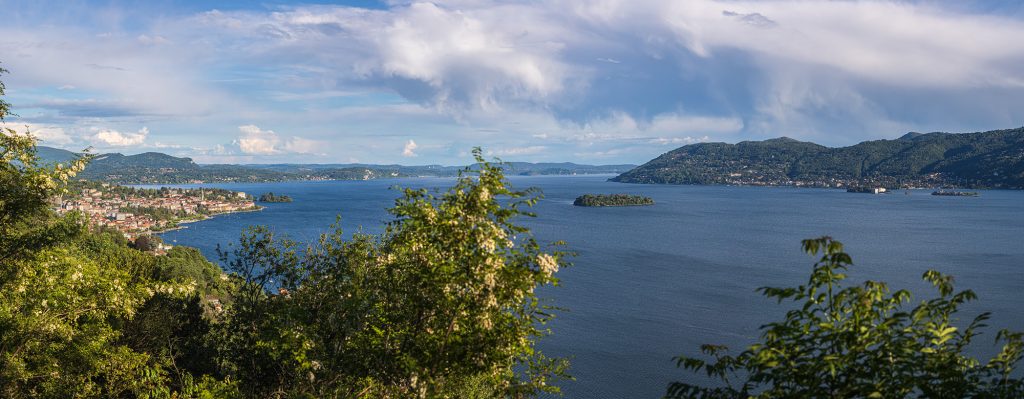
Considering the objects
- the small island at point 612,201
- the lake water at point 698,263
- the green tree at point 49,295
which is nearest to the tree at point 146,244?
the lake water at point 698,263

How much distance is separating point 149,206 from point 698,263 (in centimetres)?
12713

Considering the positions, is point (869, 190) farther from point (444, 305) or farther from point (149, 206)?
point (444, 305)

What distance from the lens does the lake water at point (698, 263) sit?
39469 mm

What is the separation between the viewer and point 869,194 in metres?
179

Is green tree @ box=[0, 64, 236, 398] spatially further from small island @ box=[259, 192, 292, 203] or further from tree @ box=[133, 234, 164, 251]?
small island @ box=[259, 192, 292, 203]

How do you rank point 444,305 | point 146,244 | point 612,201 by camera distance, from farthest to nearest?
1. point 612,201
2. point 146,244
3. point 444,305

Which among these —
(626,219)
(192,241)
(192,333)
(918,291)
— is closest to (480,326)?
(192,333)

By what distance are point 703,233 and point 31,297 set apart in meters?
88.7

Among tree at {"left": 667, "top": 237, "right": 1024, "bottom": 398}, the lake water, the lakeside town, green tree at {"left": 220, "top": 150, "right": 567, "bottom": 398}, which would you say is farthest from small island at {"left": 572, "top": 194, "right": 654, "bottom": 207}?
tree at {"left": 667, "top": 237, "right": 1024, "bottom": 398}

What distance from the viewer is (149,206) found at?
144 metres

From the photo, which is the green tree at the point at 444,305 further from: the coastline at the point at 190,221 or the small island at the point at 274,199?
the small island at the point at 274,199

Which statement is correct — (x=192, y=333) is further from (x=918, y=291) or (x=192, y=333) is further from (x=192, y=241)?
(x=192, y=241)

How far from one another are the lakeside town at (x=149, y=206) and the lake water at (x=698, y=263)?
272 inches

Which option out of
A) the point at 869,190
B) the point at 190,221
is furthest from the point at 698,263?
the point at 869,190
